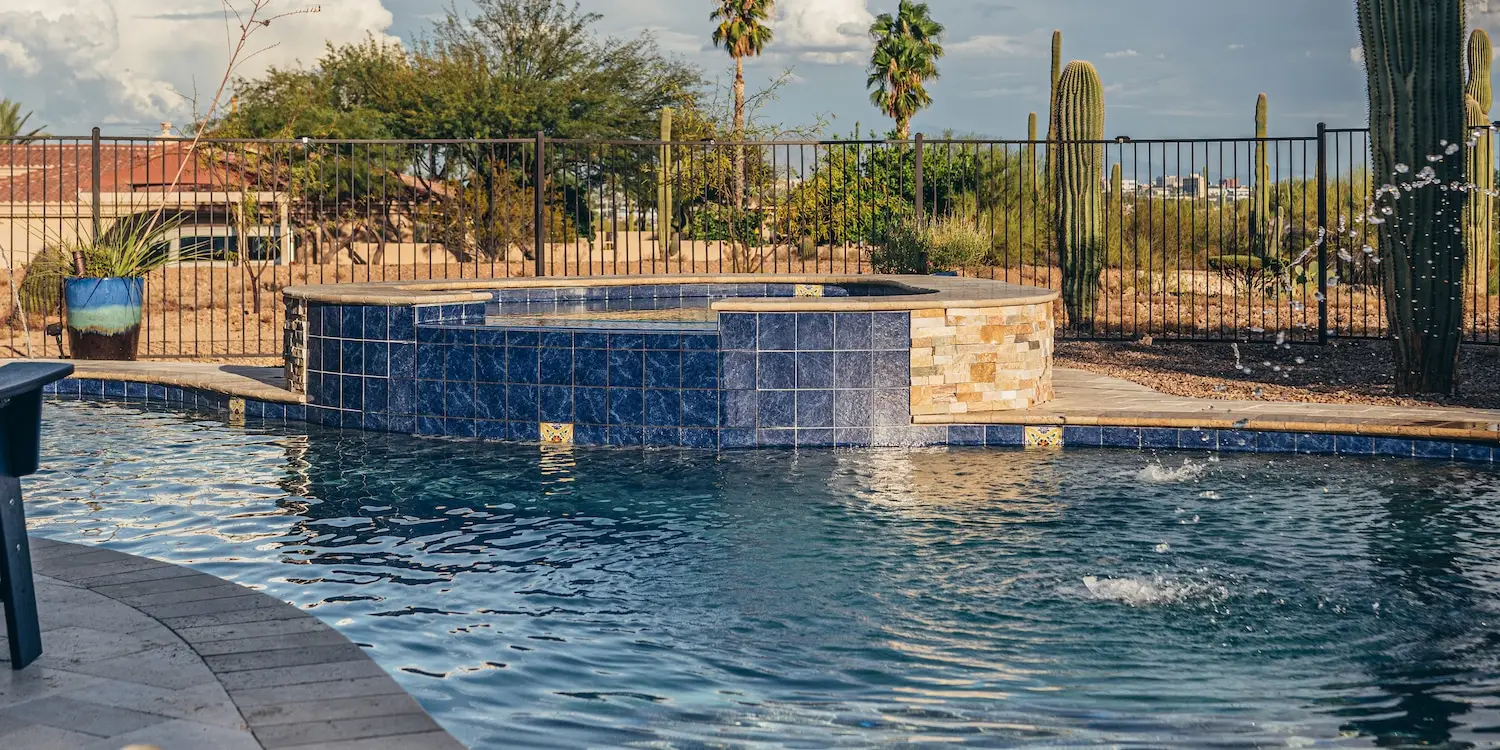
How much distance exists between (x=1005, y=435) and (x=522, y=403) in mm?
3058

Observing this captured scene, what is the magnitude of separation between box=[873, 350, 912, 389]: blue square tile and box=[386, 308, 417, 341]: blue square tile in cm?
302

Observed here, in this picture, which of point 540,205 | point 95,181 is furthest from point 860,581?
point 95,181

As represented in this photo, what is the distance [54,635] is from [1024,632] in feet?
9.90

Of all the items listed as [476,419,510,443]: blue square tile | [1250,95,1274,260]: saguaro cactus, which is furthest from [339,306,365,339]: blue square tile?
[1250,95,1274,260]: saguaro cactus

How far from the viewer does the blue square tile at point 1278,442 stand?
8.86 metres

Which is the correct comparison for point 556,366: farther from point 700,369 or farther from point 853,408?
point 853,408

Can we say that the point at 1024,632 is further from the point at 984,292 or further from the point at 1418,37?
the point at 1418,37

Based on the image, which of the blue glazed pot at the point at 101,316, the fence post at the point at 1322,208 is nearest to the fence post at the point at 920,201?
the fence post at the point at 1322,208

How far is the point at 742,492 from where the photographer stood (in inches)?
296

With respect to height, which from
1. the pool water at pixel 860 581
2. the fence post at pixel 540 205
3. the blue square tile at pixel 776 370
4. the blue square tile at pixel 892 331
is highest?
the fence post at pixel 540 205

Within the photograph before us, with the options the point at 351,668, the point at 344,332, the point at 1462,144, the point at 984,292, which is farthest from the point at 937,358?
the point at 351,668

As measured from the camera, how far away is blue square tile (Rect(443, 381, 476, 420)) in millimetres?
9406

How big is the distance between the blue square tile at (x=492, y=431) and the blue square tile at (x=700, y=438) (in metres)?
1.18

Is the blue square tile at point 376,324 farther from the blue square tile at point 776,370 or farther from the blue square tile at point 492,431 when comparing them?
the blue square tile at point 776,370
